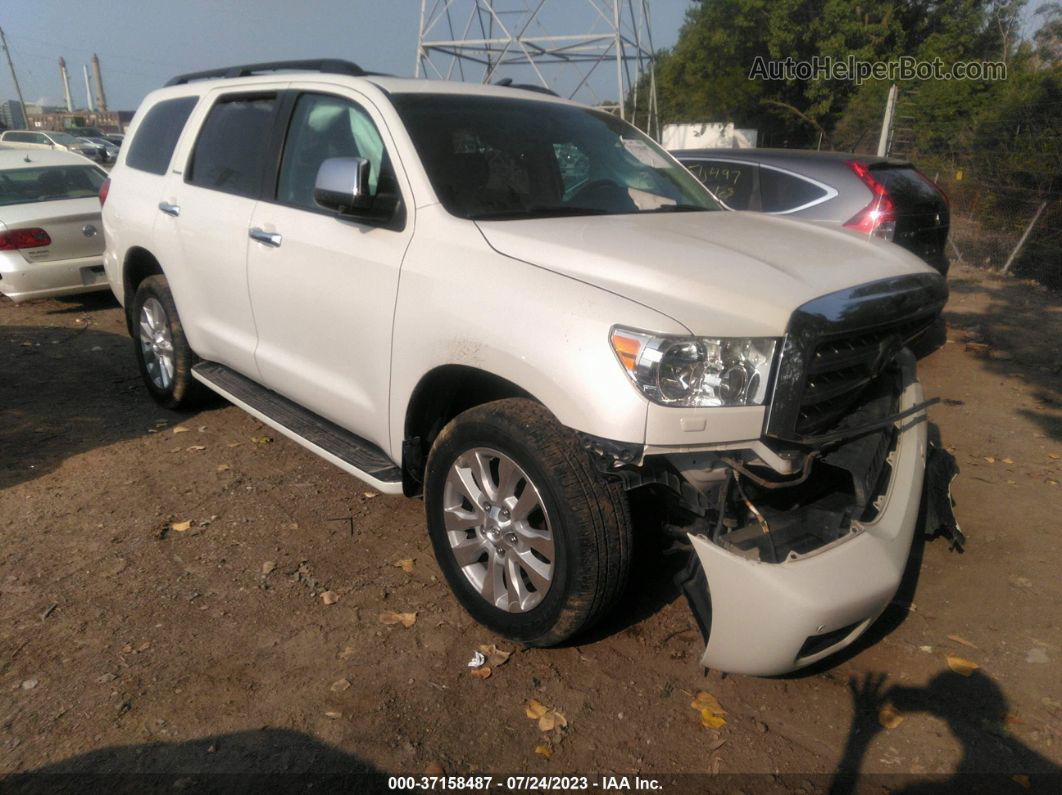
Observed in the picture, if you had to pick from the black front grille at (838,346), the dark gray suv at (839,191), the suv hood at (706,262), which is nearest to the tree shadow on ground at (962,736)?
the black front grille at (838,346)

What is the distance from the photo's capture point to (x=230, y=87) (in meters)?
4.69

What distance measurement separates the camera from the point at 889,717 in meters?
2.88

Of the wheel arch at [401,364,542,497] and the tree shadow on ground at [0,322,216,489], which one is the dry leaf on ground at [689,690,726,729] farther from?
the tree shadow on ground at [0,322,216,489]

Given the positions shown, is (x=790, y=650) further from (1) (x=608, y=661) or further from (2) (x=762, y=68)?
(2) (x=762, y=68)

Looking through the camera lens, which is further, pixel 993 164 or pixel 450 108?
pixel 993 164

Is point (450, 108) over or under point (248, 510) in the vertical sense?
over

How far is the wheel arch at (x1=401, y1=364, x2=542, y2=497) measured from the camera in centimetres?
318

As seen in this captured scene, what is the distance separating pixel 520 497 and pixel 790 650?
1020 millimetres

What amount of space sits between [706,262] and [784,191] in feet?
15.2

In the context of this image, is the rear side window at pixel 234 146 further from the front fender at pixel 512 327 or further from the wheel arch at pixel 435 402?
the wheel arch at pixel 435 402

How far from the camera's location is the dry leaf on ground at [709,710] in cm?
285

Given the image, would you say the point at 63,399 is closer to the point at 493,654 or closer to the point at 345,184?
the point at 345,184

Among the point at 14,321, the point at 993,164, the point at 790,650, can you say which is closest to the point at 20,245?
the point at 14,321

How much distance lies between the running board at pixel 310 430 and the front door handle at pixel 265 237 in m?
0.84
